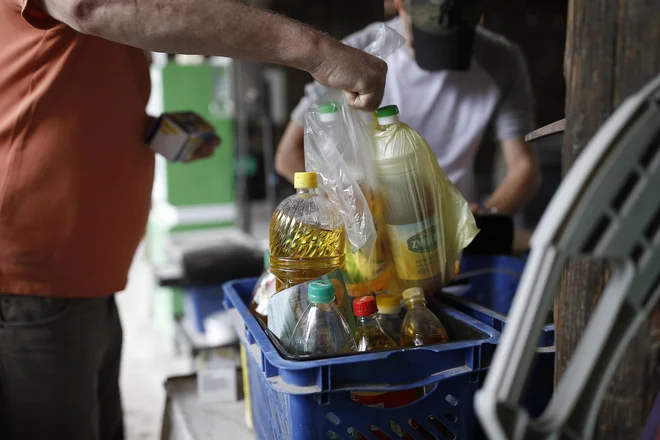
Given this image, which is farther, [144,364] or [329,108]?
[144,364]

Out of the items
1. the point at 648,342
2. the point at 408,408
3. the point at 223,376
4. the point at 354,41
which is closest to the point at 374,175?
the point at 408,408

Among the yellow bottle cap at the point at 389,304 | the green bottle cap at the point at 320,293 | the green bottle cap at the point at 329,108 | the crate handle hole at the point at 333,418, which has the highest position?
the green bottle cap at the point at 329,108

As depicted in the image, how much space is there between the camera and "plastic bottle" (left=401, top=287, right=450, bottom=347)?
103cm

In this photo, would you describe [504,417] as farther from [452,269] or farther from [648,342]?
[452,269]

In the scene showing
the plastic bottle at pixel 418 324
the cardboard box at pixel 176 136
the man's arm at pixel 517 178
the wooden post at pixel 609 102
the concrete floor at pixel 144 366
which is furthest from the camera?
the concrete floor at pixel 144 366

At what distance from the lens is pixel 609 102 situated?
0.68 metres

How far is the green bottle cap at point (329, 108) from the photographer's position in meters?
1.11

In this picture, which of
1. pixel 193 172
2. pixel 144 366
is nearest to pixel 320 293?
pixel 144 366

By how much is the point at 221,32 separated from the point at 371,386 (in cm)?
60

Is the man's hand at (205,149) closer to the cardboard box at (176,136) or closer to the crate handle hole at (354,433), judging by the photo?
the cardboard box at (176,136)

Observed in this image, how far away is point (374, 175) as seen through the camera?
1.08 metres

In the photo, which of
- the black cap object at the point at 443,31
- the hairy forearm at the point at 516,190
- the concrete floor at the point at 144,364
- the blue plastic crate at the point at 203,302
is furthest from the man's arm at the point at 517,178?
the concrete floor at the point at 144,364

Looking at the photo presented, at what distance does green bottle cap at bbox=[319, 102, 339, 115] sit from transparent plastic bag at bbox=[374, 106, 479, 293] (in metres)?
0.09

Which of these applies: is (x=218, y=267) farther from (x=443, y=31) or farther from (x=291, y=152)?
(x=443, y=31)
